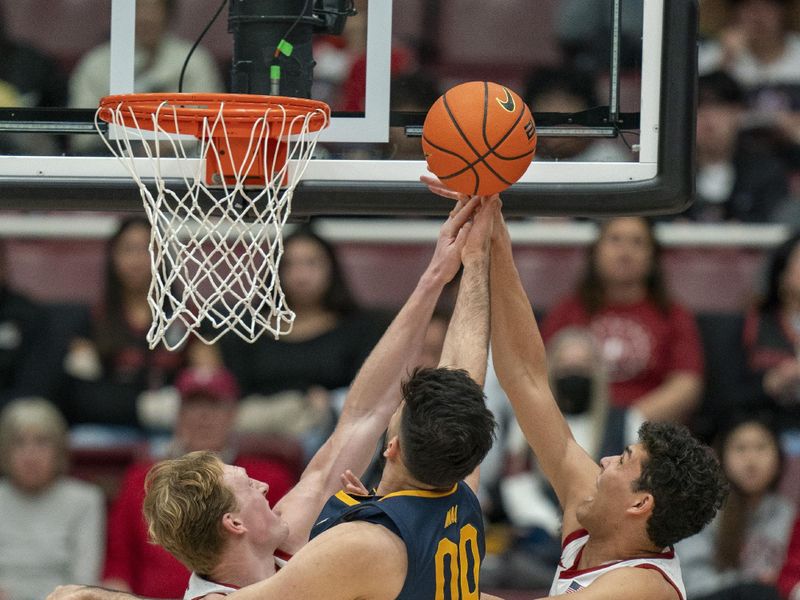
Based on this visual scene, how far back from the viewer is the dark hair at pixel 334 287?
582 centimetres

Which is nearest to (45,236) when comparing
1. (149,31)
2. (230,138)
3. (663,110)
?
(149,31)

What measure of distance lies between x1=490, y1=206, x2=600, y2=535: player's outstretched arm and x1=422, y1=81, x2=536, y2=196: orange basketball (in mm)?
220

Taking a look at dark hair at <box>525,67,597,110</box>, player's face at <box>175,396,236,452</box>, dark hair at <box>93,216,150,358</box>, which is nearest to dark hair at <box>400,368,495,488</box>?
dark hair at <box>525,67,597,110</box>

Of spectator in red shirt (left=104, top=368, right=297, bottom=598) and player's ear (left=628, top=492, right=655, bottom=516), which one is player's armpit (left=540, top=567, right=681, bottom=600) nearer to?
player's ear (left=628, top=492, right=655, bottom=516)

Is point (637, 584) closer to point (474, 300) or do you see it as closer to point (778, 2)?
point (474, 300)

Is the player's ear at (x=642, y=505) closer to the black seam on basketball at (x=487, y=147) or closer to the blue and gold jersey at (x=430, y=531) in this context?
the blue and gold jersey at (x=430, y=531)

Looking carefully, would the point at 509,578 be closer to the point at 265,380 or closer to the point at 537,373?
the point at 265,380

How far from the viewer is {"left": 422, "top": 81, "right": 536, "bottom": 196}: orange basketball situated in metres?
3.47

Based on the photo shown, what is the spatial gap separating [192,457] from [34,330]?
286 centimetres

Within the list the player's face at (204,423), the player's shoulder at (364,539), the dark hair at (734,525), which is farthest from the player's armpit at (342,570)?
the dark hair at (734,525)

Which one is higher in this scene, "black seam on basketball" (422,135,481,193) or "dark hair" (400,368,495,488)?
"black seam on basketball" (422,135,481,193)

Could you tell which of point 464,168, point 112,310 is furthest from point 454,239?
point 112,310

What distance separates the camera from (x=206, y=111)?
144 inches

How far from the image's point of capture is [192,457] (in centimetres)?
341
